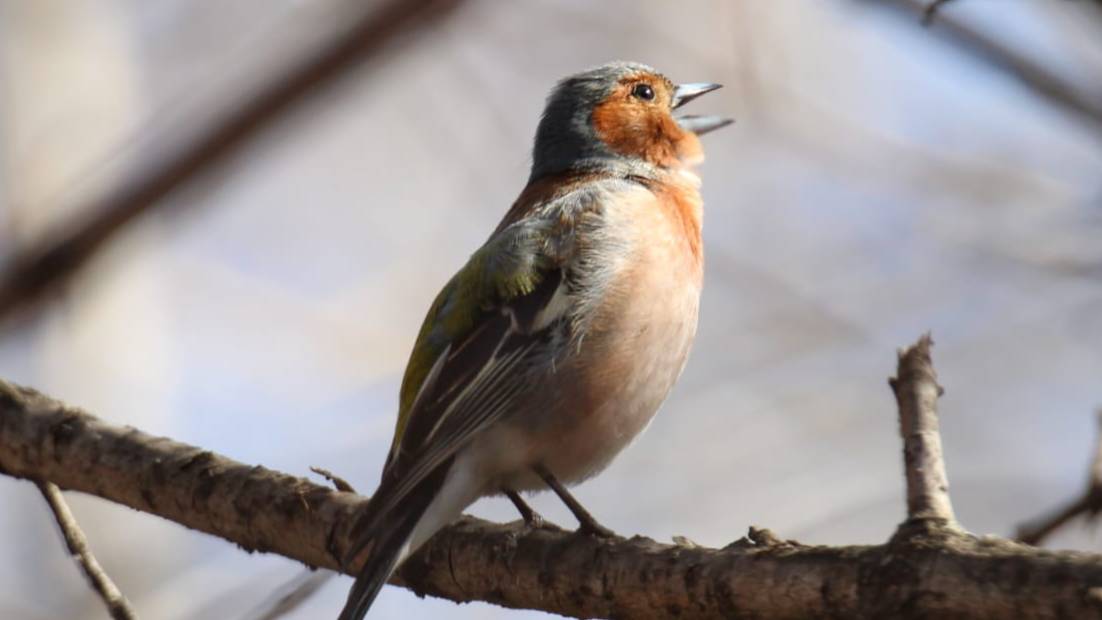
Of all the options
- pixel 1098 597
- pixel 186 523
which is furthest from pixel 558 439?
pixel 1098 597

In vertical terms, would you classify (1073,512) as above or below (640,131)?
below

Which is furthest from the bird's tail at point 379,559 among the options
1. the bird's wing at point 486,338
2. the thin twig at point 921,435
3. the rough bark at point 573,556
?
the thin twig at point 921,435

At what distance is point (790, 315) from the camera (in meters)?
8.74

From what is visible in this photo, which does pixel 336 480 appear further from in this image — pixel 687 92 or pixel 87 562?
pixel 687 92

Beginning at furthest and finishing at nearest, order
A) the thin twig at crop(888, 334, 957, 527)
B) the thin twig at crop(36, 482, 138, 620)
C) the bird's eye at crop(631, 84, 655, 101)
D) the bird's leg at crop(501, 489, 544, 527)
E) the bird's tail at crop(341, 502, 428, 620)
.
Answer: the bird's eye at crop(631, 84, 655, 101) < the bird's leg at crop(501, 489, 544, 527) < the bird's tail at crop(341, 502, 428, 620) < the thin twig at crop(36, 482, 138, 620) < the thin twig at crop(888, 334, 957, 527)

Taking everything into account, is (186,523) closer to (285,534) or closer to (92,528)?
(285,534)

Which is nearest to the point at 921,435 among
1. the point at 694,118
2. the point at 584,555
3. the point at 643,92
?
the point at 584,555

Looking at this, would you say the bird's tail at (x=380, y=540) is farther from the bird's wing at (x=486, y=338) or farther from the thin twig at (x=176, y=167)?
the thin twig at (x=176, y=167)

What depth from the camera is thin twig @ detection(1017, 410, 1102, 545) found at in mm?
2840

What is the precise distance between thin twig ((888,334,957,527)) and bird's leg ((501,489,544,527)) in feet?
3.86

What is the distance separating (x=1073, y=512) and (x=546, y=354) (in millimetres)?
2057

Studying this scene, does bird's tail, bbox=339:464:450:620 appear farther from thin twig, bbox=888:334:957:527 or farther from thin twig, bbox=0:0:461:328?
thin twig, bbox=0:0:461:328

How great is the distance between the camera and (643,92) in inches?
244

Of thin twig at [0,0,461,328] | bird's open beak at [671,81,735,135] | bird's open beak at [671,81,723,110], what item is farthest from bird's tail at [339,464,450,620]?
bird's open beak at [671,81,723,110]
